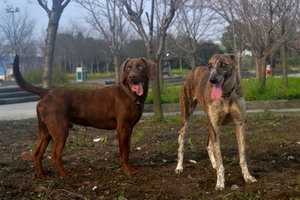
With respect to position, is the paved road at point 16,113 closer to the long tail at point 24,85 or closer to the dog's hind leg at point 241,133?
the long tail at point 24,85

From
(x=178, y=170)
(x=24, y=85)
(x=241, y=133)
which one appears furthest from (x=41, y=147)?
(x=241, y=133)

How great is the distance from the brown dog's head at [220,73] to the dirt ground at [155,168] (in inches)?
40.4

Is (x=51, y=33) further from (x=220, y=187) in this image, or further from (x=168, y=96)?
(x=220, y=187)

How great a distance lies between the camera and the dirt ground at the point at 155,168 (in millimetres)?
→ 4742

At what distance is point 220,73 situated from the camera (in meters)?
4.81

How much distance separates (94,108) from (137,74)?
29.3 inches

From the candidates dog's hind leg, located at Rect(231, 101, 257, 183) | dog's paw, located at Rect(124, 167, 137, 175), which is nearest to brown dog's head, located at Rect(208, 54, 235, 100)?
dog's hind leg, located at Rect(231, 101, 257, 183)

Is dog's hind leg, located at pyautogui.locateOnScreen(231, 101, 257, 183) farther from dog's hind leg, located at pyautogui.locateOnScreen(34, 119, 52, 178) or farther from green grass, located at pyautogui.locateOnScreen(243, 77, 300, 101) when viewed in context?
green grass, located at pyautogui.locateOnScreen(243, 77, 300, 101)

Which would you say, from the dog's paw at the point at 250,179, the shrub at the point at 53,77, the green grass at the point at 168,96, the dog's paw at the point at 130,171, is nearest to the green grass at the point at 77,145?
the dog's paw at the point at 130,171

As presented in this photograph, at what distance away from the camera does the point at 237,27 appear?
1898cm

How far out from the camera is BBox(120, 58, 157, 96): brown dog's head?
561cm

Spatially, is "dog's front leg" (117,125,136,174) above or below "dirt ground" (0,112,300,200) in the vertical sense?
above

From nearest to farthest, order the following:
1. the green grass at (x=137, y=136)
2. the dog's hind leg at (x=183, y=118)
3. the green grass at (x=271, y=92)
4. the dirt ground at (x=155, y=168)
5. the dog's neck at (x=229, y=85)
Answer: the dirt ground at (x=155, y=168) → the dog's neck at (x=229, y=85) → the dog's hind leg at (x=183, y=118) → the green grass at (x=137, y=136) → the green grass at (x=271, y=92)

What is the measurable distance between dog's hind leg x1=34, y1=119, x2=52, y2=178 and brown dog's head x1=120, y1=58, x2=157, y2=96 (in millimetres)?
1164
